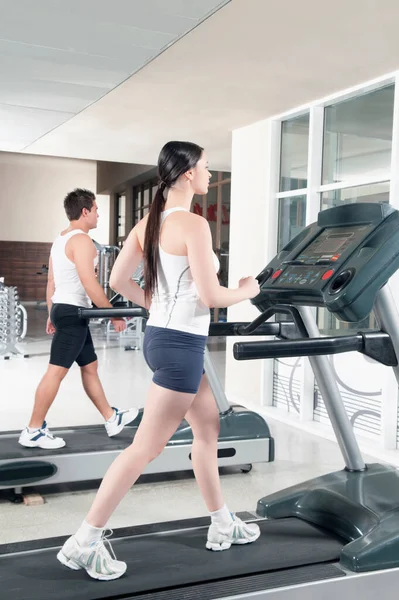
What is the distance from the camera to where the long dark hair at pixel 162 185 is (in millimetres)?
2156

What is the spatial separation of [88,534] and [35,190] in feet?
53.4

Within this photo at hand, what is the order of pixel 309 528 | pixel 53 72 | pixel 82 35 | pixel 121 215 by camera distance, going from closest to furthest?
pixel 309 528, pixel 82 35, pixel 53 72, pixel 121 215

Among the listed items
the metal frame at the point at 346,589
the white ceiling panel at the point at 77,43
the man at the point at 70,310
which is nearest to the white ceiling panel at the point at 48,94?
the white ceiling panel at the point at 77,43

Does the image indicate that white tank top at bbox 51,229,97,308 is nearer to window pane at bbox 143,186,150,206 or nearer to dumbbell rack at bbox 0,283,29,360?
dumbbell rack at bbox 0,283,29,360

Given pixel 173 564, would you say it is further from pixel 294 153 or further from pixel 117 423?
pixel 294 153

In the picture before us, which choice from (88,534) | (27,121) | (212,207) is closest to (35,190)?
(212,207)

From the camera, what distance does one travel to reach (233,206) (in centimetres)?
610

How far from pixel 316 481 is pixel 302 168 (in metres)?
3.20

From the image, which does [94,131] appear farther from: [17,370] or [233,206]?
[17,370]

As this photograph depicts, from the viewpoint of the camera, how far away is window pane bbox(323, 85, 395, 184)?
4.52 metres

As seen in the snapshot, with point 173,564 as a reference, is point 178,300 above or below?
above

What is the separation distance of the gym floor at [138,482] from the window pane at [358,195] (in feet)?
5.53

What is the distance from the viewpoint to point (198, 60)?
4.00 metres

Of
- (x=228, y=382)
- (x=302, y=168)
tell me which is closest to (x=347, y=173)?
(x=302, y=168)
